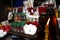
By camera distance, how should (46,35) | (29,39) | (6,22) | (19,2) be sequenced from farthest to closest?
(19,2), (6,22), (29,39), (46,35)

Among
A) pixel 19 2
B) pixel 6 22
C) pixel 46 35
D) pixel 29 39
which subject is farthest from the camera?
pixel 19 2

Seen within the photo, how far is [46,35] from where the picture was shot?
1.36m

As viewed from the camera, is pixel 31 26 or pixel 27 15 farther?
pixel 27 15

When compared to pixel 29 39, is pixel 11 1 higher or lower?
higher

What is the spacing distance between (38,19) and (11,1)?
0.46 metres

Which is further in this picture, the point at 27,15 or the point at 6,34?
the point at 27,15

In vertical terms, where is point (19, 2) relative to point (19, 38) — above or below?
above

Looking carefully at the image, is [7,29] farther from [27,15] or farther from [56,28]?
[56,28]

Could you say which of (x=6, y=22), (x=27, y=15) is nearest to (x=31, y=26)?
(x=27, y=15)

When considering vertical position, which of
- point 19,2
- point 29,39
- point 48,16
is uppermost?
point 19,2

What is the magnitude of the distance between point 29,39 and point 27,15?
1.08 ft

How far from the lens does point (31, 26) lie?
4.93 feet

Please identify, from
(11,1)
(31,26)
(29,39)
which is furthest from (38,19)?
(11,1)

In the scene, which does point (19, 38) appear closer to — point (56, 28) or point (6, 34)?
point (6, 34)
